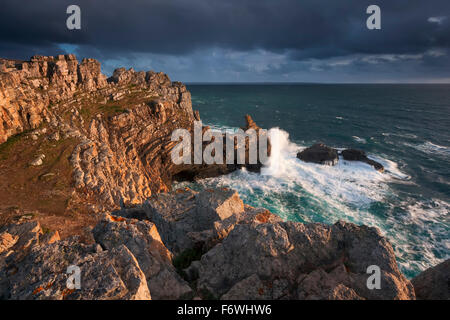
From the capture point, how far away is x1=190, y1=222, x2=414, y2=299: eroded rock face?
8.24 metres

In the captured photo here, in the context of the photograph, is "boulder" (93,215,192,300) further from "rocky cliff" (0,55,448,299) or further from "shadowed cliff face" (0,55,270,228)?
"shadowed cliff face" (0,55,270,228)

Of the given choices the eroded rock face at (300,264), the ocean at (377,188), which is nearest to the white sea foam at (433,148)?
the ocean at (377,188)

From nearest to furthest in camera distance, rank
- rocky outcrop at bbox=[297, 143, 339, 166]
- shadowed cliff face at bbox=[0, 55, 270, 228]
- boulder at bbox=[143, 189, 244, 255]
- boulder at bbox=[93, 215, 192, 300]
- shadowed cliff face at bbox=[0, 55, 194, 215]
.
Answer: boulder at bbox=[93, 215, 192, 300] < boulder at bbox=[143, 189, 244, 255] < shadowed cliff face at bbox=[0, 55, 270, 228] < shadowed cliff face at bbox=[0, 55, 194, 215] < rocky outcrop at bbox=[297, 143, 339, 166]

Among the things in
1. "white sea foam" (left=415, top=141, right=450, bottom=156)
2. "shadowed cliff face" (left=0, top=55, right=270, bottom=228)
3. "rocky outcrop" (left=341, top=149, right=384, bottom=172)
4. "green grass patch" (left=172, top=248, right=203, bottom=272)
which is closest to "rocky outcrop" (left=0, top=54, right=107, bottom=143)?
"shadowed cliff face" (left=0, top=55, right=270, bottom=228)

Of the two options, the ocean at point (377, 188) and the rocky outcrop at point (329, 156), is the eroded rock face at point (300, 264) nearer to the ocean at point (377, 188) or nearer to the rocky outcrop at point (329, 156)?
the ocean at point (377, 188)

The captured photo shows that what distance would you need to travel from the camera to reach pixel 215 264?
10156 millimetres

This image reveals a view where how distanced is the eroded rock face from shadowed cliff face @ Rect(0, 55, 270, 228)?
1871 centimetres

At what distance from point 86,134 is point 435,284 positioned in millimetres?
43876

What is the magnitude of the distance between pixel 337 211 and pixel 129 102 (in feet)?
167

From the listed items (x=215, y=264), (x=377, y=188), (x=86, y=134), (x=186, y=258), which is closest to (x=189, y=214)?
(x=186, y=258)

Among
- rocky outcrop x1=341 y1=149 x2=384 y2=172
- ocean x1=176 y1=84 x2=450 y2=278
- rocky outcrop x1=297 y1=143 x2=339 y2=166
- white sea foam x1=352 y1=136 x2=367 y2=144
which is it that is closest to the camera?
ocean x1=176 y1=84 x2=450 y2=278

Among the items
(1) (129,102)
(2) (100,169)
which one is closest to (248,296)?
(2) (100,169)
